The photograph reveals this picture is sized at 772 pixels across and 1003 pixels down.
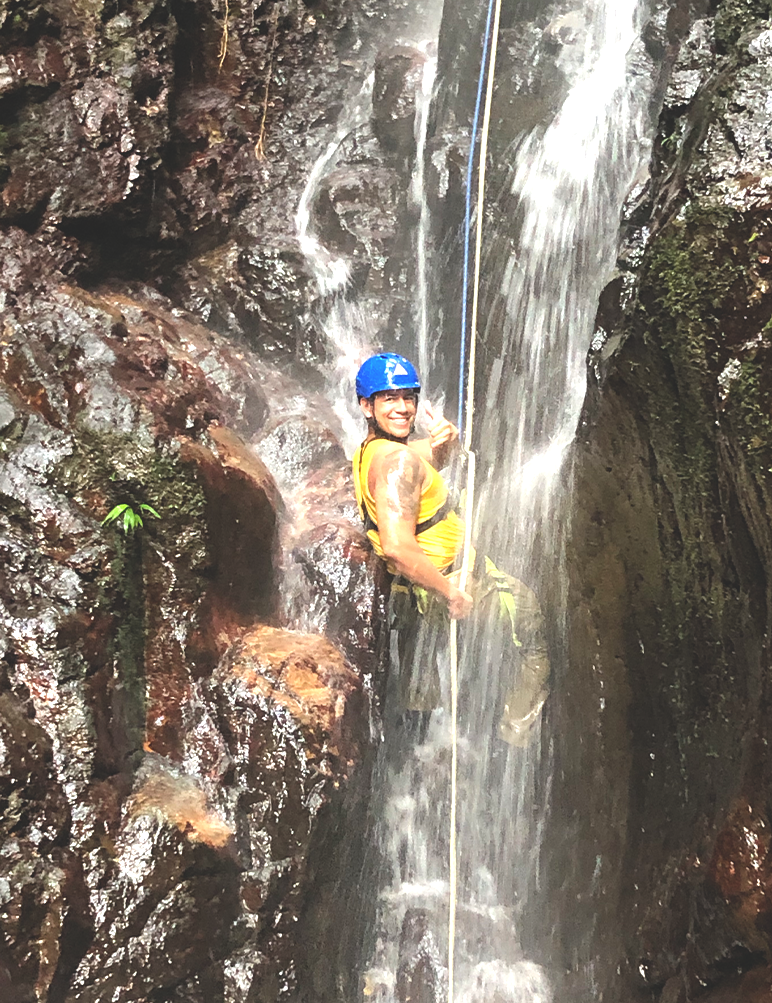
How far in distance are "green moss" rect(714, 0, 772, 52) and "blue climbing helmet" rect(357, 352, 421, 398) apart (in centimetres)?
216

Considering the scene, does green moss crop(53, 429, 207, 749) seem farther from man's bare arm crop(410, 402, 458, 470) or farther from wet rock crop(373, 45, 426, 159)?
wet rock crop(373, 45, 426, 159)

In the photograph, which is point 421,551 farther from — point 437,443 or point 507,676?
point 507,676

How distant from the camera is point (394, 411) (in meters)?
4.20

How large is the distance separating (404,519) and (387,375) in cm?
80

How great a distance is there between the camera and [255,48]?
23.6 ft

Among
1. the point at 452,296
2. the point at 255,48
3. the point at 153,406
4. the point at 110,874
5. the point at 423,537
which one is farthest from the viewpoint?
the point at 255,48

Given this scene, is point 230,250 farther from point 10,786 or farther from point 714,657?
point 714,657

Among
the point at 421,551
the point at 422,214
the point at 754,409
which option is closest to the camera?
the point at 754,409

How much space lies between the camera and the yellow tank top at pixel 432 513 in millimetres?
4172

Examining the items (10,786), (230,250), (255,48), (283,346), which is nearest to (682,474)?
(10,786)

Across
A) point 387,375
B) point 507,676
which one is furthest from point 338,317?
point 507,676

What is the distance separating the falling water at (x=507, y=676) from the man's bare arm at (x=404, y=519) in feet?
2.79

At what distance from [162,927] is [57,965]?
443 millimetres

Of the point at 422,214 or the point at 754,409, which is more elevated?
the point at 422,214
